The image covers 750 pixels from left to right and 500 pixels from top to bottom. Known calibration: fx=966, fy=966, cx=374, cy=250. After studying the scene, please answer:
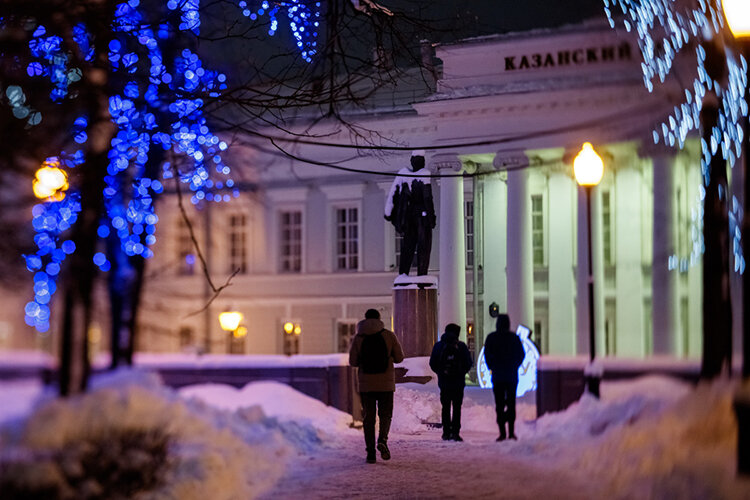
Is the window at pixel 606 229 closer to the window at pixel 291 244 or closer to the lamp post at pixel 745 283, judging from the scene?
the window at pixel 291 244

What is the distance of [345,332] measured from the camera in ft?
34.3

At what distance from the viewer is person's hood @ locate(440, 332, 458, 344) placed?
9.84 metres

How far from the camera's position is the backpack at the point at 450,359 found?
9.82 metres

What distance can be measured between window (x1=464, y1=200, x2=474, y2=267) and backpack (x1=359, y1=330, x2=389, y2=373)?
4.01ft

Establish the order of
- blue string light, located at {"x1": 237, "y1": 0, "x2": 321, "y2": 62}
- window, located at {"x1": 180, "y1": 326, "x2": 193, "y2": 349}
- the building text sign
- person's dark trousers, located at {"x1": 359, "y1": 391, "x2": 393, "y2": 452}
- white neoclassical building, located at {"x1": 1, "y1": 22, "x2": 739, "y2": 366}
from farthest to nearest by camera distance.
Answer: the building text sign, person's dark trousers, located at {"x1": 359, "y1": 391, "x2": 393, "y2": 452}, white neoclassical building, located at {"x1": 1, "y1": 22, "x2": 739, "y2": 366}, blue string light, located at {"x1": 237, "y1": 0, "x2": 321, "y2": 62}, window, located at {"x1": 180, "y1": 326, "x2": 193, "y2": 349}

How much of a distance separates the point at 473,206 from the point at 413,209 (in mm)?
1007

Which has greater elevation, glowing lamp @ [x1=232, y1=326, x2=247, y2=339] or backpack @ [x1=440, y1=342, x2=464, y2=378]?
glowing lamp @ [x1=232, y1=326, x2=247, y2=339]

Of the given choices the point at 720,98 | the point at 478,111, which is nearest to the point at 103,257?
the point at 478,111

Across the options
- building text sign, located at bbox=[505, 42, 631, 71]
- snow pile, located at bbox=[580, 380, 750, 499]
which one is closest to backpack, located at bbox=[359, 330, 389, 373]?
snow pile, located at bbox=[580, 380, 750, 499]

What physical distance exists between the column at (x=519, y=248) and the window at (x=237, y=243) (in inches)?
112

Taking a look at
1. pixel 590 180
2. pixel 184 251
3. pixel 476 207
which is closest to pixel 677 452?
pixel 476 207

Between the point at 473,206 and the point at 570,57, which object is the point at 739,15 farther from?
the point at 570,57

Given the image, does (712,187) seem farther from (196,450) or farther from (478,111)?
(196,450)

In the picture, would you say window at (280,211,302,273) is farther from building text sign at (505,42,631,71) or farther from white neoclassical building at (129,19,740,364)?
building text sign at (505,42,631,71)
